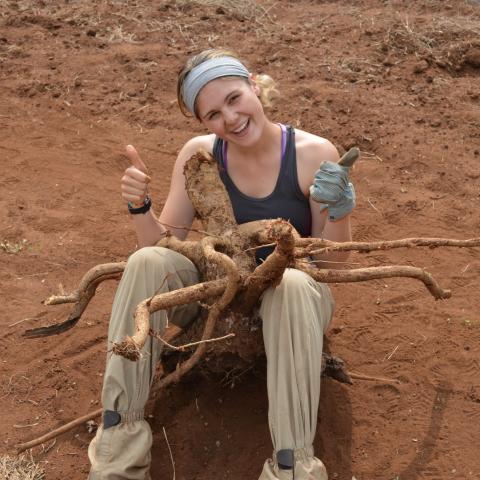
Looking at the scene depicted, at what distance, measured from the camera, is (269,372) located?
1930 millimetres

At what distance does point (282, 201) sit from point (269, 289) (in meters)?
0.38

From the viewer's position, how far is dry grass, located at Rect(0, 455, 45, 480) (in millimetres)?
2094

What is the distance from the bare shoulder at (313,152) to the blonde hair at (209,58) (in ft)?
0.62

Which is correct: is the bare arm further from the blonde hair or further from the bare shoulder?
the bare shoulder

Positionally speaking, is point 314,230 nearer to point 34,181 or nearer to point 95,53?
point 34,181

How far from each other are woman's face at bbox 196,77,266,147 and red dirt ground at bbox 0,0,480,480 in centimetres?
85

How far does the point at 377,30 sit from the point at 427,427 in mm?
3741

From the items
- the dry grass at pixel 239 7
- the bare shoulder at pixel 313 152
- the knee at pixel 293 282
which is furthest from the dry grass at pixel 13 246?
the dry grass at pixel 239 7

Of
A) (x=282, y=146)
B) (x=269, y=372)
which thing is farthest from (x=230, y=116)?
(x=269, y=372)

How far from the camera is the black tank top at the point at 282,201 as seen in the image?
2.25m

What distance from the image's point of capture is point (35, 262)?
10.2 ft

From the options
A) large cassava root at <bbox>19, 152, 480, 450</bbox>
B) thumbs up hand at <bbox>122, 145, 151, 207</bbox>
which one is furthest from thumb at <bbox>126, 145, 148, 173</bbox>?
large cassava root at <bbox>19, 152, 480, 450</bbox>

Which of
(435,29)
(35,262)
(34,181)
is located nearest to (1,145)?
(34,181)

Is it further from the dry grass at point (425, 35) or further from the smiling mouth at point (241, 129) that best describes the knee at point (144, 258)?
the dry grass at point (425, 35)
